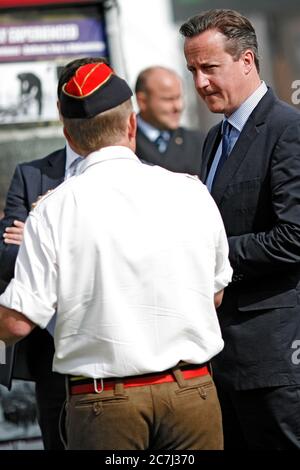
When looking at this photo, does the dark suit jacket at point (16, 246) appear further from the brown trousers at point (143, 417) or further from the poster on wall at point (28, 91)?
the poster on wall at point (28, 91)

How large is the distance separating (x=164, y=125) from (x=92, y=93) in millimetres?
3682

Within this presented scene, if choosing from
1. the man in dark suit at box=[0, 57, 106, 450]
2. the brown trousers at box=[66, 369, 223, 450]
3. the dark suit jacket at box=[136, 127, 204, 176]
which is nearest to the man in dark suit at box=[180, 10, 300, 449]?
the man in dark suit at box=[0, 57, 106, 450]

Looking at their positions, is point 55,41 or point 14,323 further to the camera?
point 55,41

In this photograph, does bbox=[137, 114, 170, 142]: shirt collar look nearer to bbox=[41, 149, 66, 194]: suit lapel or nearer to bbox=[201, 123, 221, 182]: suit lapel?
bbox=[41, 149, 66, 194]: suit lapel

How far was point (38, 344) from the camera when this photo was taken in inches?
165

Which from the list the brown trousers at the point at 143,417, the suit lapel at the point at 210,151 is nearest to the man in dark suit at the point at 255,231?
the suit lapel at the point at 210,151

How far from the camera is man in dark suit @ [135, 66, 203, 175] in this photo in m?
6.58

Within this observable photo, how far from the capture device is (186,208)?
3.03m

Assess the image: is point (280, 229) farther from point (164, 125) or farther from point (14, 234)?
point (164, 125)

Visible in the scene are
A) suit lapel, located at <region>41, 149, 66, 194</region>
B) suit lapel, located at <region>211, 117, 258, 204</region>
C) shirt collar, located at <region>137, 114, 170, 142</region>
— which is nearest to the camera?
suit lapel, located at <region>211, 117, 258, 204</region>

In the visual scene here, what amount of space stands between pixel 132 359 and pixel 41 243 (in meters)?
0.44

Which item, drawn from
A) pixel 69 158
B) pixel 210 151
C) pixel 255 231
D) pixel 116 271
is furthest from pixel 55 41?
pixel 116 271
